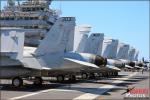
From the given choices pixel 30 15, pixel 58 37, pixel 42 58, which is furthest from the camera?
pixel 30 15

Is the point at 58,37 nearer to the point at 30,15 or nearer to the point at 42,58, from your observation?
the point at 42,58

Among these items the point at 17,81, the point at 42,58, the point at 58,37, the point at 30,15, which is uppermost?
the point at 30,15

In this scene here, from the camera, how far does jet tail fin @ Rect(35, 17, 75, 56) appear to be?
2469 cm

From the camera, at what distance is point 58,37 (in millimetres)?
25266

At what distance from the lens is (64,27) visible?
1001 inches

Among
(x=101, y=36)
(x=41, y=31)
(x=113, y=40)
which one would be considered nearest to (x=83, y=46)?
(x=101, y=36)

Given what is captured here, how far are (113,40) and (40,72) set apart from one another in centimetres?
2504

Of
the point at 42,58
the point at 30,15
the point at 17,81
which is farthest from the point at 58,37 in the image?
the point at 30,15

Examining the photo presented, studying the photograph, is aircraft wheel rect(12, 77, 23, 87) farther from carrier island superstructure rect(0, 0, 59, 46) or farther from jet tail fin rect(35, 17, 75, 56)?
carrier island superstructure rect(0, 0, 59, 46)

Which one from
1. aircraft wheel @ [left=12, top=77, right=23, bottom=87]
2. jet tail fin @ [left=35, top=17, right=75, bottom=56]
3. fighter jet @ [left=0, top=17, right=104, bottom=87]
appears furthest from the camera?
jet tail fin @ [left=35, top=17, right=75, bottom=56]

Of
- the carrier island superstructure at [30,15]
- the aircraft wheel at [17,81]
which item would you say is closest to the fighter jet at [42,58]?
the aircraft wheel at [17,81]

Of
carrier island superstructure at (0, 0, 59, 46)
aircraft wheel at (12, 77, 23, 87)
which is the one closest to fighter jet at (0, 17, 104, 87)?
aircraft wheel at (12, 77, 23, 87)

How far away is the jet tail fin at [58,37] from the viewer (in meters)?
24.7

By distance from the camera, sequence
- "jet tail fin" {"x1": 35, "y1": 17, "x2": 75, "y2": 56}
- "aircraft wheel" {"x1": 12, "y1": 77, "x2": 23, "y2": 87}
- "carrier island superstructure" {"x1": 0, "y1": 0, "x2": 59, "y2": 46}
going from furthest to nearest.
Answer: "carrier island superstructure" {"x1": 0, "y1": 0, "x2": 59, "y2": 46}, "jet tail fin" {"x1": 35, "y1": 17, "x2": 75, "y2": 56}, "aircraft wheel" {"x1": 12, "y1": 77, "x2": 23, "y2": 87}
